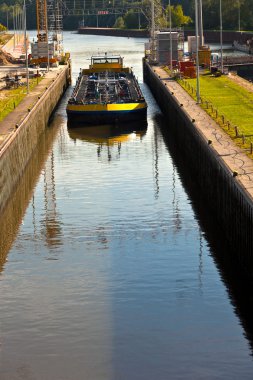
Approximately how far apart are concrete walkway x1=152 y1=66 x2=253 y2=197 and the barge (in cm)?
549

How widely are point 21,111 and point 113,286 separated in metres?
45.4

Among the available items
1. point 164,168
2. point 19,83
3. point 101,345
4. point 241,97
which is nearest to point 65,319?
point 101,345

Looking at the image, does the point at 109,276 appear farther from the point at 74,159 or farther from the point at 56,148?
the point at 56,148

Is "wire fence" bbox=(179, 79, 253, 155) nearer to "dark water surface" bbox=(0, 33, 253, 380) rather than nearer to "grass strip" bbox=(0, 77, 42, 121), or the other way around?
"dark water surface" bbox=(0, 33, 253, 380)

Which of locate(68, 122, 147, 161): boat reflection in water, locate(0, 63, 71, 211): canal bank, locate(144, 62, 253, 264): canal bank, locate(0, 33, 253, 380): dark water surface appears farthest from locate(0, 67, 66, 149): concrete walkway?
locate(144, 62, 253, 264): canal bank

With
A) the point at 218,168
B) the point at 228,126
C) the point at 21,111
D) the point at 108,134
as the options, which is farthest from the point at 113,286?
the point at 108,134

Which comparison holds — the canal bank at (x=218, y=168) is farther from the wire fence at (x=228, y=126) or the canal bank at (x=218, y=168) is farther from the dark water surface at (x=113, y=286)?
the dark water surface at (x=113, y=286)

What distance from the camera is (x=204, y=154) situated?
65.4m

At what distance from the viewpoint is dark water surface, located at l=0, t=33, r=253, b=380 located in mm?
38406

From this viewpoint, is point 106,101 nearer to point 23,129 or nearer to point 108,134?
point 108,134

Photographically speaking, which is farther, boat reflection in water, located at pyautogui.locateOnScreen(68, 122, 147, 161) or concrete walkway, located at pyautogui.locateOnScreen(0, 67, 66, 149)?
boat reflection in water, located at pyautogui.locateOnScreen(68, 122, 147, 161)

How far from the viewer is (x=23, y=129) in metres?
78.3

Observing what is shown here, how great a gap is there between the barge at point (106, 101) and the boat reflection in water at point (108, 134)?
802 millimetres

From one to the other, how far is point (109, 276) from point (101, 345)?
8429 mm
